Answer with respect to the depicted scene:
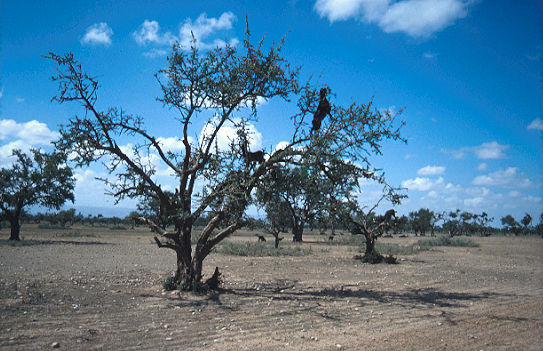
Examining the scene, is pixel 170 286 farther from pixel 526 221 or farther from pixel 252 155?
pixel 526 221

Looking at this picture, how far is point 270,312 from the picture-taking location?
9023 mm

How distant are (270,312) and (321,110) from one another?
610cm

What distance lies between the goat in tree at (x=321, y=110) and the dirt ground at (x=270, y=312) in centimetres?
530

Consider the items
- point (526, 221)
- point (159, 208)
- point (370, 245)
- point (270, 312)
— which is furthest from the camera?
point (526, 221)

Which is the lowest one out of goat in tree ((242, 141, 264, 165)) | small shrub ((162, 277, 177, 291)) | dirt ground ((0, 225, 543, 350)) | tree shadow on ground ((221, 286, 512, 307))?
tree shadow on ground ((221, 286, 512, 307))

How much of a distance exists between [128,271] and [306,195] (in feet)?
30.1

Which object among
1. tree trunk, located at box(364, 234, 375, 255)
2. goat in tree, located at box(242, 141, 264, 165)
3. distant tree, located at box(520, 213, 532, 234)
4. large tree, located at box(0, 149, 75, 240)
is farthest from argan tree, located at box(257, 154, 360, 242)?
distant tree, located at box(520, 213, 532, 234)

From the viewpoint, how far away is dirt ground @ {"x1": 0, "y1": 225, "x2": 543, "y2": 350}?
6.80 m

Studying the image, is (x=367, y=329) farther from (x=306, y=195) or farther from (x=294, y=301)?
(x=306, y=195)

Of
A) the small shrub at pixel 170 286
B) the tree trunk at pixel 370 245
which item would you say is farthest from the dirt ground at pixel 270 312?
the tree trunk at pixel 370 245

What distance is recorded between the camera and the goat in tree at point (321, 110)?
11164 millimetres

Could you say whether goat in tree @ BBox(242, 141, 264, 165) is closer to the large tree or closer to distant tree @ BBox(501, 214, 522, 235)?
the large tree

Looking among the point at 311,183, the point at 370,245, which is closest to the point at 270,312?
the point at 311,183

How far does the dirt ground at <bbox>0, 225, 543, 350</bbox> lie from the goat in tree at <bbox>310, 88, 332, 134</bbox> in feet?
17.4
